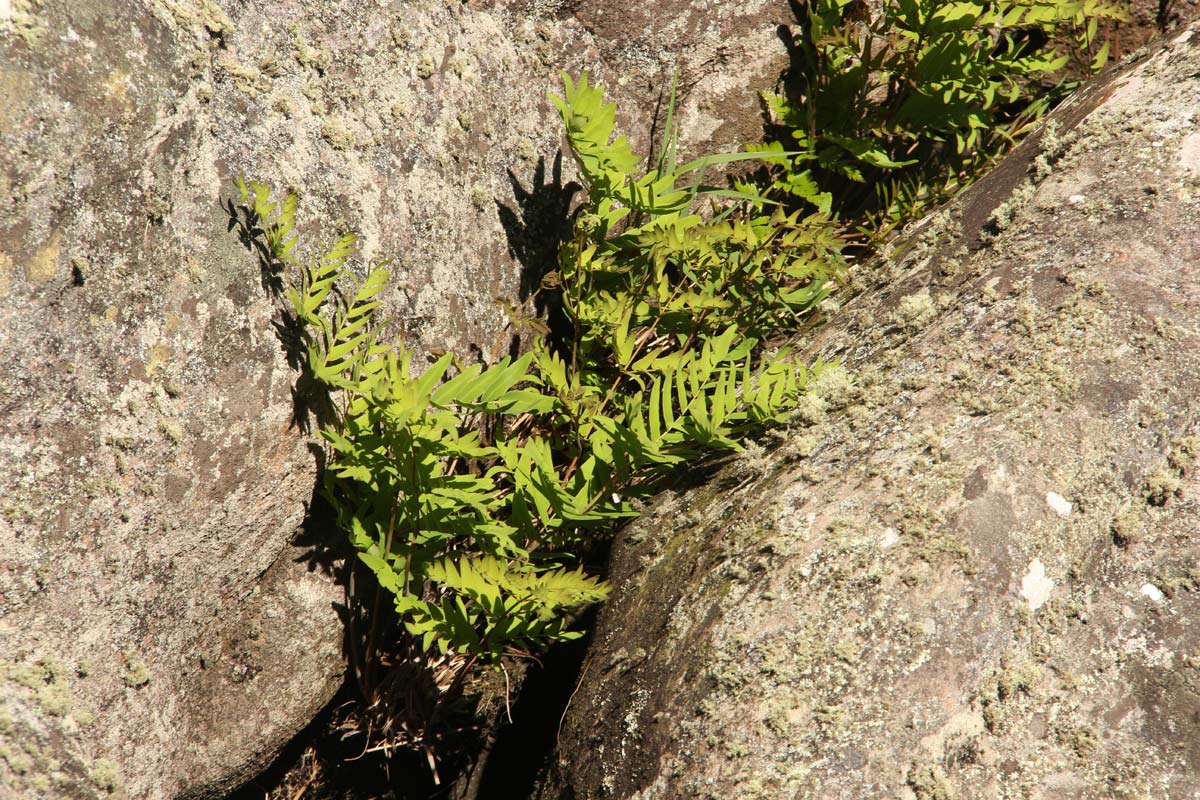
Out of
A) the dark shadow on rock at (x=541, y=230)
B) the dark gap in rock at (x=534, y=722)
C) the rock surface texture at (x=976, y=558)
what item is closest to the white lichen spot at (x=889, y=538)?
the rock surface texture at (x=976, y=558)

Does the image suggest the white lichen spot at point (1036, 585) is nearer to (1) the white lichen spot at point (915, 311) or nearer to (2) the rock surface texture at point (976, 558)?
(2) the rock surface texture at point (976, 558)

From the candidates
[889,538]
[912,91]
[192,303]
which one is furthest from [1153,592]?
[192,303]

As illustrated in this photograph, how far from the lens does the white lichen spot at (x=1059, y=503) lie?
6.51 ft

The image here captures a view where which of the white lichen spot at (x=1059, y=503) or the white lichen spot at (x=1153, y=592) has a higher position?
the white lichen spot at (x=1059, y=503)

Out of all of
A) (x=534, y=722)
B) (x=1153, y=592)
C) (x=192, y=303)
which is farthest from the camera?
(x=534, y=722)

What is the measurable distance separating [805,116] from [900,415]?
4.93 feet

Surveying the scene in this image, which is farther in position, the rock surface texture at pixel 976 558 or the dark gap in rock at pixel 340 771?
the dark gap in rock at pixel 340 771

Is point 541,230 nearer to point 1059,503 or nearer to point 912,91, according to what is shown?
point 912,91

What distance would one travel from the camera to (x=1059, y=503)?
6.53 feet

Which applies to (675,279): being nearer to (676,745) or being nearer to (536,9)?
(536,9)

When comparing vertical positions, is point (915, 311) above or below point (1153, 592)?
above

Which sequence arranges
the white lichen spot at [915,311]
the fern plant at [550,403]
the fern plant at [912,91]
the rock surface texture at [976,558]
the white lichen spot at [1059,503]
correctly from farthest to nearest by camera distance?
the fern plant at [912,91], the white lichen spot at [915,311], the fern plant at [550,403], the white lichen spot at [1059,503], the rock surface texture at [976,558]

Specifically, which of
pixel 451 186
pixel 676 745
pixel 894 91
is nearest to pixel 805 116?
pixel 894 91

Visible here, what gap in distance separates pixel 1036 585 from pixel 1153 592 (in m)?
0.26
